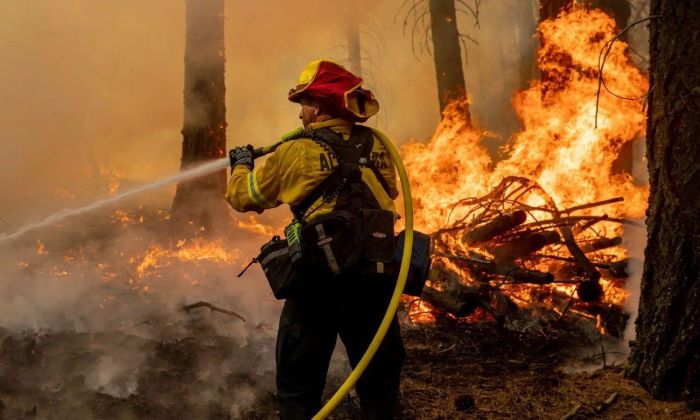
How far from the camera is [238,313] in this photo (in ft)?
18.6

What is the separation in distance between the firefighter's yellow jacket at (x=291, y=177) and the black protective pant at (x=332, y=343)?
50 cm

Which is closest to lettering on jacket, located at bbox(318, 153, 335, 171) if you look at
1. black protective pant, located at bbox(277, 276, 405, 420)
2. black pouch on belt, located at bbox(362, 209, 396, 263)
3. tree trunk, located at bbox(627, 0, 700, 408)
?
black pouch on belt, located at bbox(362, 209, 396, 263)

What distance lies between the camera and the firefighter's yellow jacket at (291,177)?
304 cm

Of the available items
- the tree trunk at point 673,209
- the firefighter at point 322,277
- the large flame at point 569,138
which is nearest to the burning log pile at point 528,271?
the large flame at point 569,138

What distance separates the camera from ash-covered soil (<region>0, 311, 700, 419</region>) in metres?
3.78

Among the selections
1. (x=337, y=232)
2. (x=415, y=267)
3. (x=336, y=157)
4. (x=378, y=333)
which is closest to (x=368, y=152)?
(x=336, y=157)

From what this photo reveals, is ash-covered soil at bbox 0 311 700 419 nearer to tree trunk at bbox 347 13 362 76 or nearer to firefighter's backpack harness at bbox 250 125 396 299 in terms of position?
firefighter's backpack harness at bbox 250 125 396 299

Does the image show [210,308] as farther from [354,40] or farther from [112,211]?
[354,40]

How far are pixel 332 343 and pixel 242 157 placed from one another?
49.4 inches

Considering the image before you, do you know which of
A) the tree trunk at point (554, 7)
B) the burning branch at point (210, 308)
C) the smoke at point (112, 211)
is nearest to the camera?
the smoke at point (112, 211)

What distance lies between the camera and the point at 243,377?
4.38m

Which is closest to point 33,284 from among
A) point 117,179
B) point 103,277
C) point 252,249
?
point 103,277

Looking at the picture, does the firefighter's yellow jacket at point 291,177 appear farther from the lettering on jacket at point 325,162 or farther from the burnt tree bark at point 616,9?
the burnt tree bark at point 616,9

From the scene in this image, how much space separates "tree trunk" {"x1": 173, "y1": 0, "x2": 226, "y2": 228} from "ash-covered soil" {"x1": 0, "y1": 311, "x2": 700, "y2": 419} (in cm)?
278
